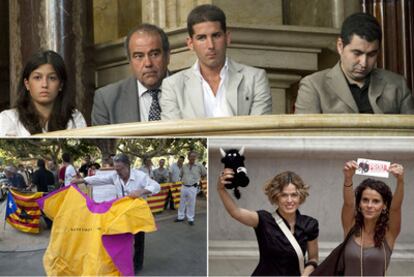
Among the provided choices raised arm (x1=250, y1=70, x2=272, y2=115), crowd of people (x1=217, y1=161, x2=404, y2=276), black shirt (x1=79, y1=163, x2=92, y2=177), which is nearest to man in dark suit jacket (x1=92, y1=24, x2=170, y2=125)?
raised arm (x1=250, y1=70, x2=272, y2=115)

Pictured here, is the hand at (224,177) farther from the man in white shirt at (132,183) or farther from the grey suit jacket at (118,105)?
the grey suit jacket at (118,105)

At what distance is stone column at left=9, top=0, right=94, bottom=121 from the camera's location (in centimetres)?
752

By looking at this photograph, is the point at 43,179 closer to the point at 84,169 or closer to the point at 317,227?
the point at 84,169

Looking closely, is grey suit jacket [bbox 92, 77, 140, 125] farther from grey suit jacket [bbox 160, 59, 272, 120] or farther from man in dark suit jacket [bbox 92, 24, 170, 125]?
grey suit jacket [bbox 160, 59, 272, 120]

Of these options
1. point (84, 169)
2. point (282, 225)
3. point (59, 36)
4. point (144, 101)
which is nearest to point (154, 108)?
point (144, 101)

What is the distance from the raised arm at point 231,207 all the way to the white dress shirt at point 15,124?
1.00 metres

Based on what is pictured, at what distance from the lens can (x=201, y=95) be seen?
18.3ft

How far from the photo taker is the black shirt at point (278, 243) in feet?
15.9

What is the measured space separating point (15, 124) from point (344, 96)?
1.48 m

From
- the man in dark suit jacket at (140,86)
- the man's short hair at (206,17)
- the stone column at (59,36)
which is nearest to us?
the man's short hair at (206,17)

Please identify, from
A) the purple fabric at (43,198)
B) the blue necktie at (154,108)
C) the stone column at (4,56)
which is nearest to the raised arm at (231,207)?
the purple fabric at (43,198)

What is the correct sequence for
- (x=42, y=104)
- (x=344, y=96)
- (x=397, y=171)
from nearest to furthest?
1. (x=397, y=171)
2. (x=344, y=96)
3. (x=42, y=104)

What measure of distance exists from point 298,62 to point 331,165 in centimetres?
277

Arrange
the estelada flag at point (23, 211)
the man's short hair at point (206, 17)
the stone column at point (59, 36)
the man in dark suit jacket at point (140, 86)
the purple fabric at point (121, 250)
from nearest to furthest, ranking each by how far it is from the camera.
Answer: the purple fabric at point (121, 250)
the estelada flag at point (23, 211)
the man's short hair at point (206, 17)
the man in dark suit jacket at point (140, 86)
the stone column at point (59, 36)
